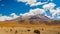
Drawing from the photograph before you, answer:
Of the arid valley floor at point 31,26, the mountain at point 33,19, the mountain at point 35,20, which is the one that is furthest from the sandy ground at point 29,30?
the mountain at point 33,19

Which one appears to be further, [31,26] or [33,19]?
[33,19]

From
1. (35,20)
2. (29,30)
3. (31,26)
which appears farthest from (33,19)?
(29,30)

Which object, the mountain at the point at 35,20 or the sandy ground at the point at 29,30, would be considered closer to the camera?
the sandy ground at the point at 29,30

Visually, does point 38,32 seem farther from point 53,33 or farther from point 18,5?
point 18,5

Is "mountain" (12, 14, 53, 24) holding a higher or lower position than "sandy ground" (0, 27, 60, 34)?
higher

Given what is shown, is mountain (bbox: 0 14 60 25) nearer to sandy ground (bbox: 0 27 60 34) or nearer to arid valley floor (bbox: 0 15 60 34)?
arid valley floor (bbox: 0 15 60 34)

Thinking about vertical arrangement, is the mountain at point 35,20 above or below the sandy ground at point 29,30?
above

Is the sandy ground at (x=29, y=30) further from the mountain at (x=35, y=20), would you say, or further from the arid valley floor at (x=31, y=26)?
the mountain at (x=35, y=20)

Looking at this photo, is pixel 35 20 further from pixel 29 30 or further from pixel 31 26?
pixel 29 30

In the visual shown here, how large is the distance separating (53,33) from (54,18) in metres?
2.41

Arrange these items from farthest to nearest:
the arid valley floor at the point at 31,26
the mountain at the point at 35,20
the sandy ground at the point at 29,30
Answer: the mountain at the point at 35,20 < the arid valley floor at the point at 31,26 < the sandy ground at the point at 29,30

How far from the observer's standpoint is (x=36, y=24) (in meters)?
22.6

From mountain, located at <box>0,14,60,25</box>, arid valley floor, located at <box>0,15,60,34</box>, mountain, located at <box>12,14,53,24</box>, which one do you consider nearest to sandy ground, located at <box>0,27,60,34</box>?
Answer: arid valley floor, located at <box>0,15,60,34</box>

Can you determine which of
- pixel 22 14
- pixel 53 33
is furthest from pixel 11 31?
pixel 53 33
